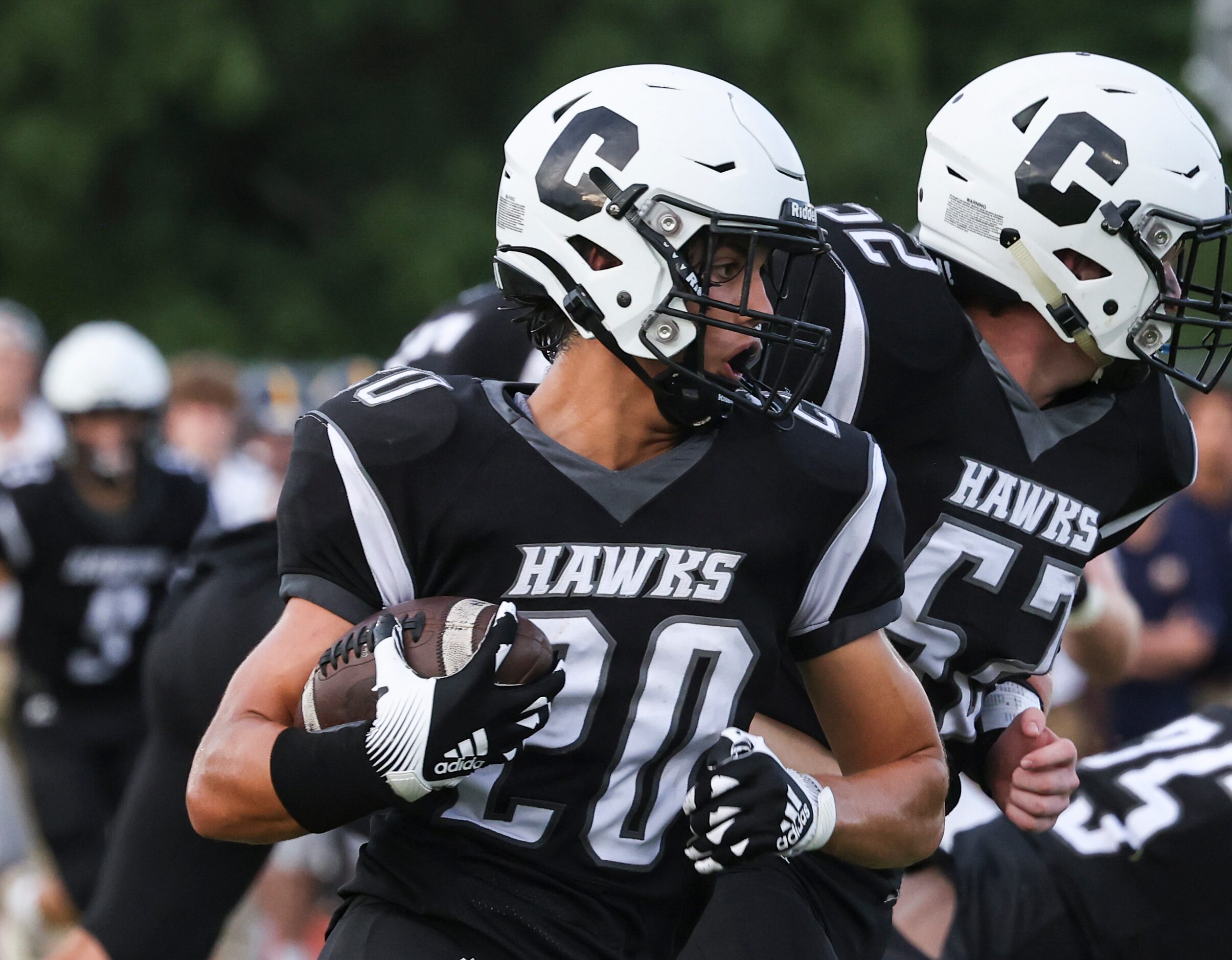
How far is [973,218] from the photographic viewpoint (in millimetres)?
3660

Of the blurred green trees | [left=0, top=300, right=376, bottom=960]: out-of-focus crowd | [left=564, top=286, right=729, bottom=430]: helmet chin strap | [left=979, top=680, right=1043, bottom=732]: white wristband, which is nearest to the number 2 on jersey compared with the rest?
[left=564, top=286, right=729, bottom=430]: helmet chin strap

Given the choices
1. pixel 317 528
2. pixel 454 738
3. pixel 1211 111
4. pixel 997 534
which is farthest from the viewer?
pixel 1211 111

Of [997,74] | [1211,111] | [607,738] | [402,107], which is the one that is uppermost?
[997,74]

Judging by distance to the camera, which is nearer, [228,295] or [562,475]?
[562,475]

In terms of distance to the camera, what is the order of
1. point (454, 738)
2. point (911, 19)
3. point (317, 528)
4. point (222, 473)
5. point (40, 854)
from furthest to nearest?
point (911, 19), point (222, 473), point (40, 854), point (317, 528), point (454, 738)

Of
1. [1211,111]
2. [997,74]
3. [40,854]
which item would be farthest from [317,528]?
[1211,111]

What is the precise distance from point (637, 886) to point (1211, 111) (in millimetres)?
11485

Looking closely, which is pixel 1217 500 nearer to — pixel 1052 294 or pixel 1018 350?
pixel 1018 350

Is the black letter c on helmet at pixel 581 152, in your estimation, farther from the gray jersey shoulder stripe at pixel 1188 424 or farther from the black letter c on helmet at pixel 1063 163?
the gray jersey shoulder stripe at pixel 1188 424

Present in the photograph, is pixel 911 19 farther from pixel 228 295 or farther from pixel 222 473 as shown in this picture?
pixel 222 473

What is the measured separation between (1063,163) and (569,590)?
53.7 inches

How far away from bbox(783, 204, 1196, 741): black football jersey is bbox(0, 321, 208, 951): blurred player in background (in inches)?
163

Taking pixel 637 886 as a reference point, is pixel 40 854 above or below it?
below

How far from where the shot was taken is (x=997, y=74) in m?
3.71
